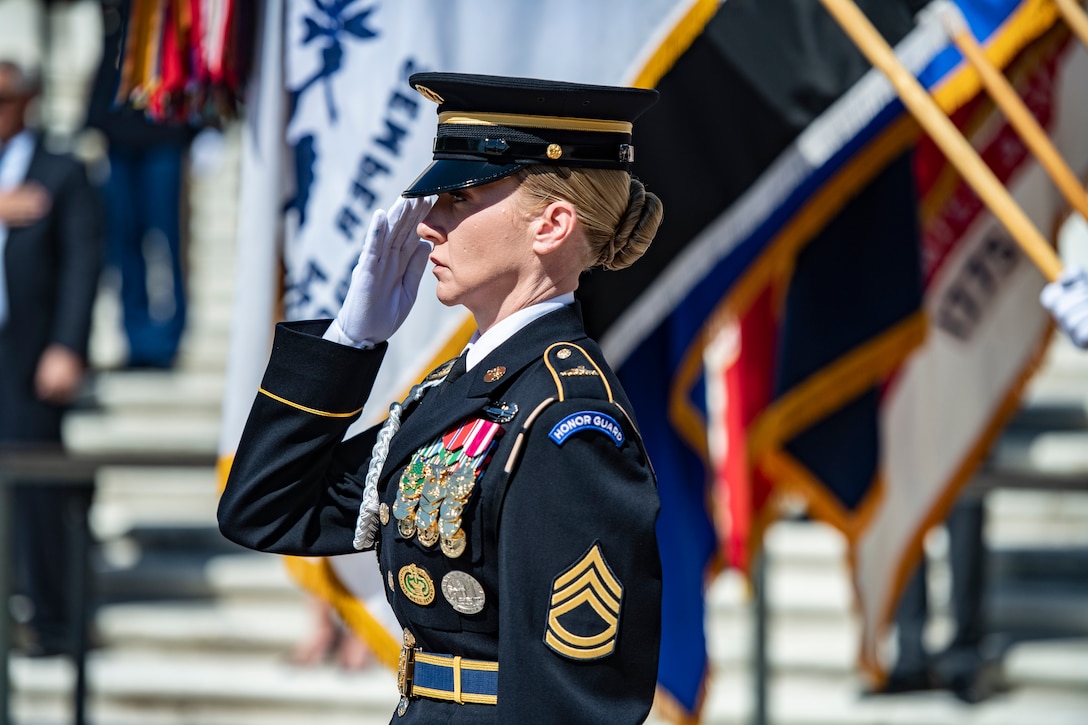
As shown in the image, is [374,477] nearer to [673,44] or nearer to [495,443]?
[495,443]

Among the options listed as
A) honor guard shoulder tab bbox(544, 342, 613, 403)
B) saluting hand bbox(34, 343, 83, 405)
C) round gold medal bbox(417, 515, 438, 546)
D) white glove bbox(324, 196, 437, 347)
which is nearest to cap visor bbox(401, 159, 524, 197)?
white glove bbox(324, 196, 437, 347)

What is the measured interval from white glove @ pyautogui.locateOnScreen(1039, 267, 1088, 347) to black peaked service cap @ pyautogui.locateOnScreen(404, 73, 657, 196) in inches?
43.5

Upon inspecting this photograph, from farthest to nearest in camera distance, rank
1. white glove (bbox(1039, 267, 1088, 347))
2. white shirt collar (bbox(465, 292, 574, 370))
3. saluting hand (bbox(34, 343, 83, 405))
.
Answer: saluting hand (bbox(34, 343, 83, 405))
white glove (bbox(1039, 267, 1088, 347))
white shirt collar (bbox(465, 292, 574, 370))

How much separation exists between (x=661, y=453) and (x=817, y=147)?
103cm

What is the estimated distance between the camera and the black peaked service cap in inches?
77.9

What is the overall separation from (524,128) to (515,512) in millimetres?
483

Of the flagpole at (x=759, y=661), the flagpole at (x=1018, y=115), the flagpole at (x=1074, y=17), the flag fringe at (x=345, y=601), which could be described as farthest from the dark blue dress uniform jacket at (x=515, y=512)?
the flagpole at (x=759, y=661)

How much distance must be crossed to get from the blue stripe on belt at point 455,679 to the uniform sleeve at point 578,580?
0.38 feet

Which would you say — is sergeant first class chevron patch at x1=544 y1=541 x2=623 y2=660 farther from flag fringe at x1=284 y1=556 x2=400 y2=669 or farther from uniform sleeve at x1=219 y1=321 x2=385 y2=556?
flag fringe at x1=284 y1=556 x2=400 y2=669

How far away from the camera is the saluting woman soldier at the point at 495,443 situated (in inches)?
72.0

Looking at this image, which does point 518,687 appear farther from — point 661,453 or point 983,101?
point 983,101

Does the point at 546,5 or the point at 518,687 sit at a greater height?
the point at 546,5

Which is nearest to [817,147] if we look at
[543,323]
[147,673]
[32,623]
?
[543,323]

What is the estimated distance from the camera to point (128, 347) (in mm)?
7750
